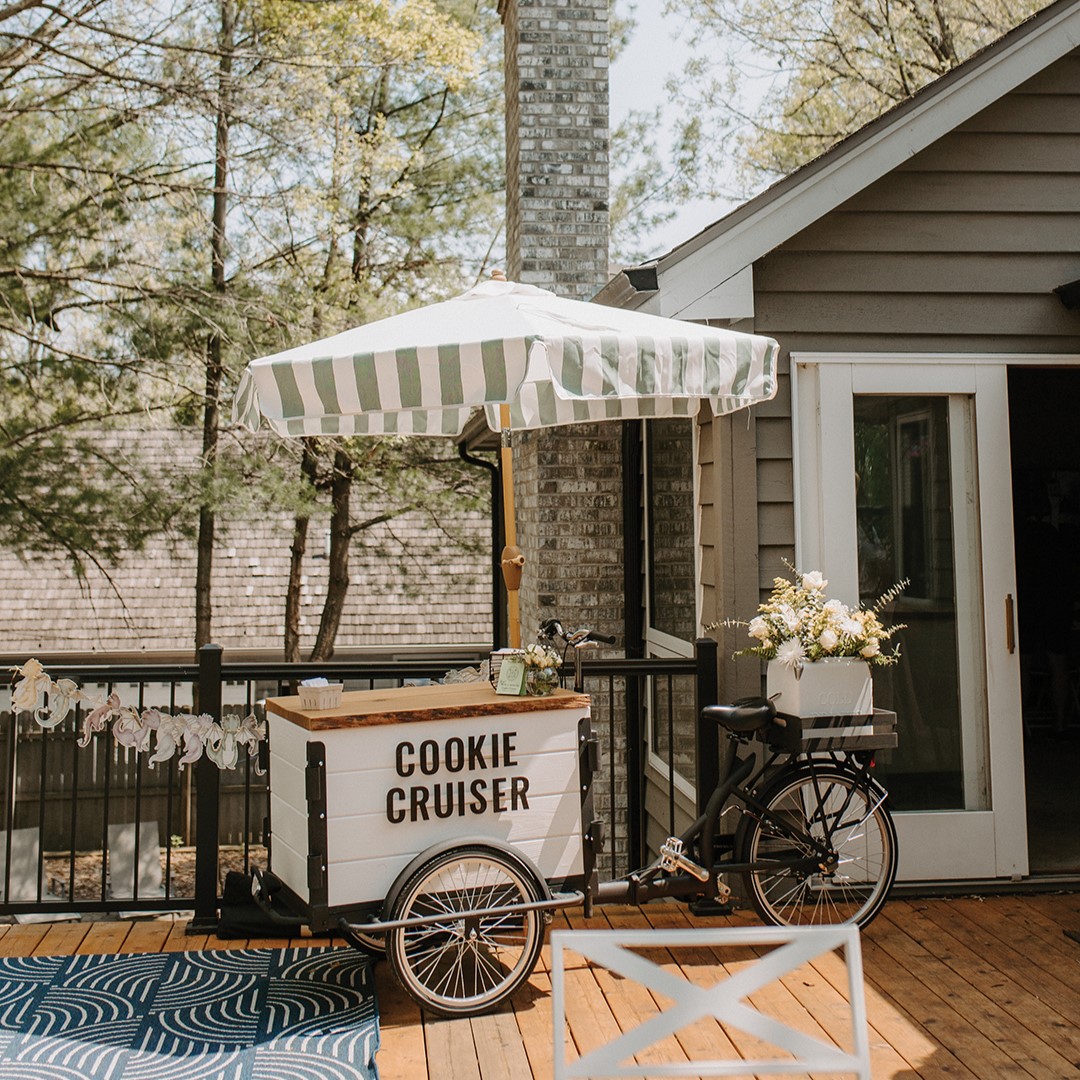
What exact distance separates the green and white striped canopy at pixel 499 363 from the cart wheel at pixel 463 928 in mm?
1419

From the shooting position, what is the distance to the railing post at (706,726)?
15.0 feet

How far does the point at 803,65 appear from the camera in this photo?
680 inches

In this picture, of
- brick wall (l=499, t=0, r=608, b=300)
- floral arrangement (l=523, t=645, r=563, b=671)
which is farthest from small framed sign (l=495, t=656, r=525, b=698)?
brick wall (l=499, t=0, r=608, b=300)

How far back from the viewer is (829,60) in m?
17.0

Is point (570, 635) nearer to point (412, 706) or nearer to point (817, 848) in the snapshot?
point (412, 706)

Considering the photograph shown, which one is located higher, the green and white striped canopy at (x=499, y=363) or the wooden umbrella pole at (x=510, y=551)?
the green and white striped canopy at (x=499, y=363)

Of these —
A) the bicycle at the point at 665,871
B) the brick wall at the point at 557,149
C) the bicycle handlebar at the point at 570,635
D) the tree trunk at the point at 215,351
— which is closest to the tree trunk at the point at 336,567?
the tree trunk at the point at 215,351

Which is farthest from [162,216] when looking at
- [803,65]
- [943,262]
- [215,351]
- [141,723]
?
[803,65]

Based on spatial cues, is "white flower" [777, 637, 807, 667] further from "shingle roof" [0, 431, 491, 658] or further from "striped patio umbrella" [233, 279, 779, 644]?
"shingle roof" [0, 431, 491, 658]

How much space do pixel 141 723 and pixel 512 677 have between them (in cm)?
148

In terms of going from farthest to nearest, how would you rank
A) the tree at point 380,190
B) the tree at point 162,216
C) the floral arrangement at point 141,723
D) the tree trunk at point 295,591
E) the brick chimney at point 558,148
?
the tree trunk at point 295,591, the tree at point 380,190, the tree at point 162,216, the brick chimney at point 558,148, the floral arrangement at point 141,723

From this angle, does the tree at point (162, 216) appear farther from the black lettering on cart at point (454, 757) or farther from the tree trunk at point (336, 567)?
the black lettering on cart at point (454, 757)

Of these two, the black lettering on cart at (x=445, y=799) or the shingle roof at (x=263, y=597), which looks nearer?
the black lettering on cart at (x=445, y=799)

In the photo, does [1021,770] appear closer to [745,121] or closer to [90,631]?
[90,631]
